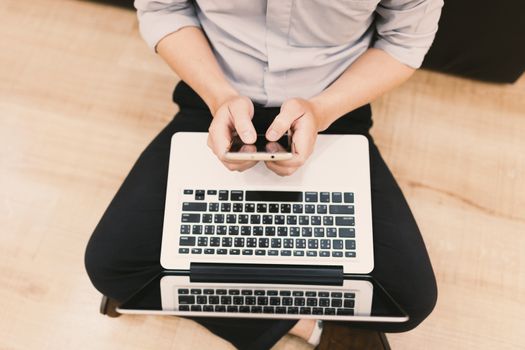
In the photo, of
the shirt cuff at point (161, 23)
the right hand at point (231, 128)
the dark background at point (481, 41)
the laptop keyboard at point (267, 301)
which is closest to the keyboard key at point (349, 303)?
the laptop keyboard at point (267, 301)

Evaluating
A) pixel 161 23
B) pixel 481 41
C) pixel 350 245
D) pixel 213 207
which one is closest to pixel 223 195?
pixel 213 207

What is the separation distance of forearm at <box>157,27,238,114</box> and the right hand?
0.08m

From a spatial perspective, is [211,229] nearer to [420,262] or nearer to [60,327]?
[420,262]

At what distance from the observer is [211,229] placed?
92cm

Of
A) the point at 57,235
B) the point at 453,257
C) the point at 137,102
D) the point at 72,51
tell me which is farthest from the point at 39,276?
the point at 453,257

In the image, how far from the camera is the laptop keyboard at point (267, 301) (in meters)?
0.94

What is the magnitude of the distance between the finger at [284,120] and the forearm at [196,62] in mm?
137

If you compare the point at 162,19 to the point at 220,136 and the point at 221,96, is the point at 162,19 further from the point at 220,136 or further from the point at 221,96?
the point at 220,136

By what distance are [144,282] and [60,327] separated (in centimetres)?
34

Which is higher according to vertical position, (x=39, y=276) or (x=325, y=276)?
(x=325, y=276)

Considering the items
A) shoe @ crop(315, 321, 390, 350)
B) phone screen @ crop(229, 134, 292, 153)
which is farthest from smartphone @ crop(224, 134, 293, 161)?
shoe @ crop(315, 321, 390, 350)

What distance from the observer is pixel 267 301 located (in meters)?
0.97

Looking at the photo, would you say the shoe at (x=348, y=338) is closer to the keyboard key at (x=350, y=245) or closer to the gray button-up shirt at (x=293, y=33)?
the keyboard key at (x=350, y=245)

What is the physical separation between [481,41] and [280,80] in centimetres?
59
